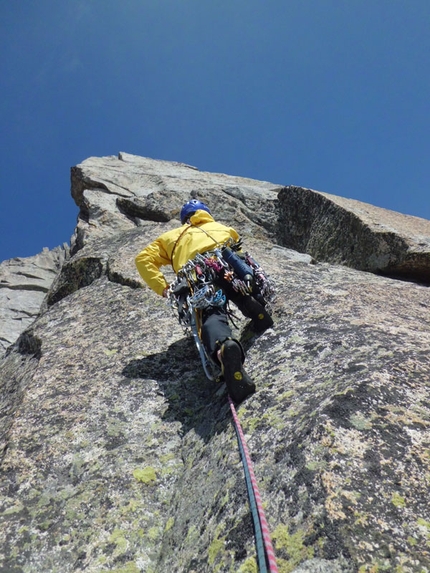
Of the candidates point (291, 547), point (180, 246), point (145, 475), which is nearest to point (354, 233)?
point (180, 246)

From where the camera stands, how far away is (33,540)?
4.02m

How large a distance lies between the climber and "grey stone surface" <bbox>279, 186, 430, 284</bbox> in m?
4.60

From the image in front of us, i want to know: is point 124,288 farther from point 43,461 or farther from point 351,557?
point 351,557

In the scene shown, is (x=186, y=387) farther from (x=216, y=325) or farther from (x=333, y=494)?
(x=333, y=494)

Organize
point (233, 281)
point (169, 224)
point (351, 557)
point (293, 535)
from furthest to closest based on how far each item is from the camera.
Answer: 1. point (169, 224)
2. point (233, 281)
3. point (293, 535)
4. point (351, 557)

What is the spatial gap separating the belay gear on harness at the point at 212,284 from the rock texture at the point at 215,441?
0.57m

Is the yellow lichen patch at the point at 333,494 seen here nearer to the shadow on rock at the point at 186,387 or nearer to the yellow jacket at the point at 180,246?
the shadow on rock at the point at 186,387

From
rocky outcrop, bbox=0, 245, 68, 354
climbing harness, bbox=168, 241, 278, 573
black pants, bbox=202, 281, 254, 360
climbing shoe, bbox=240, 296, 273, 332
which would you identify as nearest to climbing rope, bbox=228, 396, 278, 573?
black pants, bbox=202, 281, 254, 360

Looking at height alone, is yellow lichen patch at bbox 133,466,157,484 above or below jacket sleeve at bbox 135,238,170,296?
below

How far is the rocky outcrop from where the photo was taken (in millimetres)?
19969

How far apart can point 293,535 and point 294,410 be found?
4.22 feet

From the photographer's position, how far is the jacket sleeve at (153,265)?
22.5 feet

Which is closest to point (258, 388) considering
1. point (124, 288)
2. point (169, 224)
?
point (124, 288)

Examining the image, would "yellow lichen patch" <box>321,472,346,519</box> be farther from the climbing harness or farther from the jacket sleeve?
the jacket sleeve
